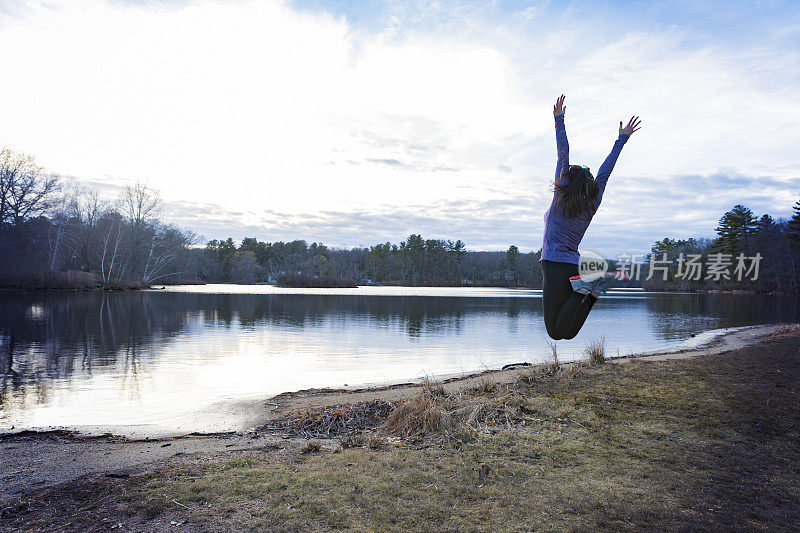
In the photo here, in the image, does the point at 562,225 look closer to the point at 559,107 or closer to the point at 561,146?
the point at 561,146

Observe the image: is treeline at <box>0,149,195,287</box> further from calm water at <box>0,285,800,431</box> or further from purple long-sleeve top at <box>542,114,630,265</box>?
purple long-sleeve top at <box>542,114,630,265</box>

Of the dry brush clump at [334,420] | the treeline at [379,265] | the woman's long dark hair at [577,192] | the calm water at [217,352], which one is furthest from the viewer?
the treeline at [379,265]

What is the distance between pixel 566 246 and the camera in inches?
157

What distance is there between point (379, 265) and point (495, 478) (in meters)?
121

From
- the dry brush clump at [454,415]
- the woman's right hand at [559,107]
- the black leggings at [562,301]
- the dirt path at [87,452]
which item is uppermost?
the woman's right hand at [559,107]

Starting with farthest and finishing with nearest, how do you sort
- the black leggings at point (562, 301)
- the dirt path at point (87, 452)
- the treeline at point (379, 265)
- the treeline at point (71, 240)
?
1. the treeline at point (379, 265)
2. the treeline at point (71, 240)
3. the dirt path at point (87, 452)
4. the black leggings at point (562, 301)

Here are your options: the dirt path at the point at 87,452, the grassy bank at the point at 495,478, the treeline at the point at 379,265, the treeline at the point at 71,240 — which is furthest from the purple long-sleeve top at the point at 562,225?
the treeline at the point at 379,265

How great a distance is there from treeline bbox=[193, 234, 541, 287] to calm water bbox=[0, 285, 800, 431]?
82995mm

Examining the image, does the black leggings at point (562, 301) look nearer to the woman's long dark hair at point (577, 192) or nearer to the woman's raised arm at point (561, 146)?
the woman's long dark hair at point (577, 192)

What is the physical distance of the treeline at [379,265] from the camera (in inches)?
4628

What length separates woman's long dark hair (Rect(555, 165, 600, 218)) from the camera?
377 centimetres

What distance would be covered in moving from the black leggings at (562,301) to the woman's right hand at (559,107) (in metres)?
1.28

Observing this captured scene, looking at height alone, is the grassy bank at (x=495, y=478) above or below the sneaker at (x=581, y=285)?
below

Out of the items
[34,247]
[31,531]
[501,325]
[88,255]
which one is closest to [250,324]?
[501,325]
